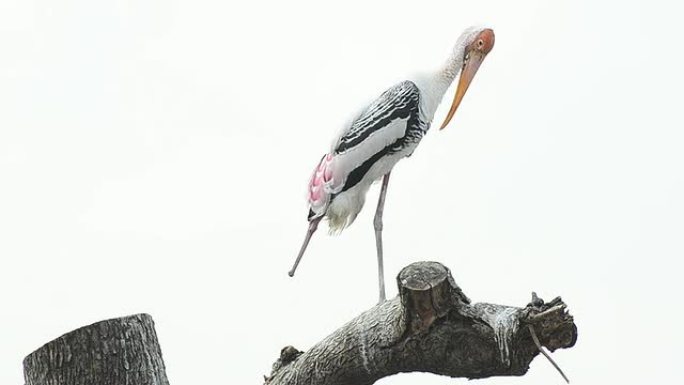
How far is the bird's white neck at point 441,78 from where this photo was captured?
8.02 metres

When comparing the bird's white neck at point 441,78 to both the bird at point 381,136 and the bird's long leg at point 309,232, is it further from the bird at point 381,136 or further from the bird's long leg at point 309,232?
the bird's long leg at point 309,232

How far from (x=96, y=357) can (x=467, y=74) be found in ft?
11.8

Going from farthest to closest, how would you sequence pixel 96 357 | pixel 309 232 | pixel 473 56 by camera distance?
pixel 473 56 < pixel 309 232 < pixel 96 357

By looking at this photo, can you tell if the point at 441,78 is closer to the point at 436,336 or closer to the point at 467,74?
the point at 467,74

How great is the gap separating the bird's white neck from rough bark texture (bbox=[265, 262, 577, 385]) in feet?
8.57

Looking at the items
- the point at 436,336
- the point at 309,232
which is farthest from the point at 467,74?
the point at 436,336

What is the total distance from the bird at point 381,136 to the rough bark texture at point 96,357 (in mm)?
2424

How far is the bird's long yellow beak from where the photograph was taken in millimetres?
8070

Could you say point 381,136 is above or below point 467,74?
below

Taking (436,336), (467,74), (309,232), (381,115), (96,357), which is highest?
(467,74)

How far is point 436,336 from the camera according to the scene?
5223 mm

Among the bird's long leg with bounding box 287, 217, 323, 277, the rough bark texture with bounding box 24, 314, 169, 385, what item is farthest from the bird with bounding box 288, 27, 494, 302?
the rough bark texture with bounding box 24, 314, 169, 385

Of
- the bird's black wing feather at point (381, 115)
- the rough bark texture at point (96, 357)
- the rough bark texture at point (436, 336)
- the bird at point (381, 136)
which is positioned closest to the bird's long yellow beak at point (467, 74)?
the bird at point (381, 136)

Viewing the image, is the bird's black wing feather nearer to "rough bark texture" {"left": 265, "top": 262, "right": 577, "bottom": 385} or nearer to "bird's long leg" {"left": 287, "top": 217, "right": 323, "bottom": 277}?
"bird's long leg" {"left": 287, "top": 217, "right": 323, "bottom": 277}
